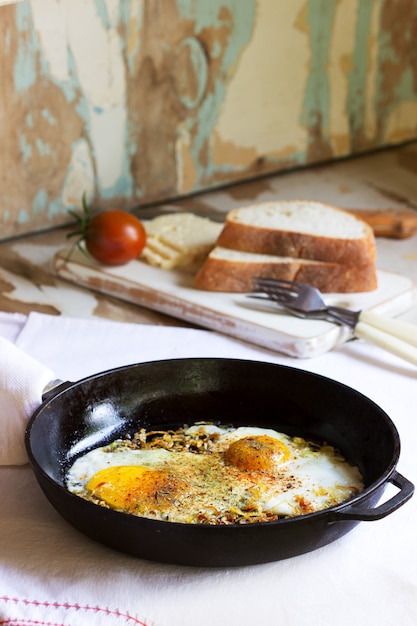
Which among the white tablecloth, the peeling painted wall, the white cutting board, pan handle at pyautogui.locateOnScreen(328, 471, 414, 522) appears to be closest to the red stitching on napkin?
the white tablecloth

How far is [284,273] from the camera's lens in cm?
178

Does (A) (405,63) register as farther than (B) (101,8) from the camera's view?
Yes

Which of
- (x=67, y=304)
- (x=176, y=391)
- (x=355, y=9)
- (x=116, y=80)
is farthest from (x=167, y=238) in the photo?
(x=355, y=9)

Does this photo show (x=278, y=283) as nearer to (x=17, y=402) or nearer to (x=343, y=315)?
(x=343, y=315)

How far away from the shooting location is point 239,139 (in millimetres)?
2562

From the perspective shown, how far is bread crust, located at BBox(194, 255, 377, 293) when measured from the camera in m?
1.75

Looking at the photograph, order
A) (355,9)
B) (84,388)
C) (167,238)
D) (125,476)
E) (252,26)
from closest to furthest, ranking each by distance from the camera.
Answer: (125,476)
(84,388)
(167,238)
(252,26)
(355,9)

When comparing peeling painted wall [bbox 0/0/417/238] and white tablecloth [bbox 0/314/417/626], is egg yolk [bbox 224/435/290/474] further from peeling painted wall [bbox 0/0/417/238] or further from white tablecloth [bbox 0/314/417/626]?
peeling painted wall [bbox 0/0/417/238]

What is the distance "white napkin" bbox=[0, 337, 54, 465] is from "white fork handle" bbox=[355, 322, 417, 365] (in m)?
0.61

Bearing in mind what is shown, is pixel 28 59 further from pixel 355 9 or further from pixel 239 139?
pixel 355 9

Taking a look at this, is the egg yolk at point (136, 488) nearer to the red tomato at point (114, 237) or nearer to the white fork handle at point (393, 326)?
the white fork handle at point (393, 326)

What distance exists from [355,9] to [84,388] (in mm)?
1873

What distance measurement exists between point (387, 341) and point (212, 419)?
1.32ft

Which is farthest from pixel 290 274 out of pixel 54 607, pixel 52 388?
pixel 54 607
